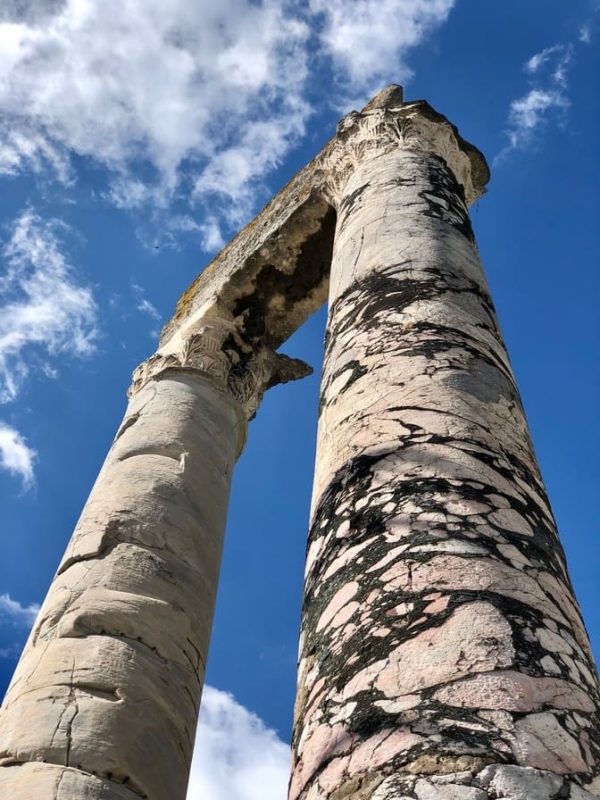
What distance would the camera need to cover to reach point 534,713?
2.52m

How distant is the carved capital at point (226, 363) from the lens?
867 centimetres

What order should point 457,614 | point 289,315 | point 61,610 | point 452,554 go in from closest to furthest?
point 457,614
point 452,554
point 61,610
point 289,315

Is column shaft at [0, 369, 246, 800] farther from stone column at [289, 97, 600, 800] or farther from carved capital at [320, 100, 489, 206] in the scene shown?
carved capital at [320, 100, 489, 206]

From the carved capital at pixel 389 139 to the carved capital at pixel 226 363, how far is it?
183 centimetres

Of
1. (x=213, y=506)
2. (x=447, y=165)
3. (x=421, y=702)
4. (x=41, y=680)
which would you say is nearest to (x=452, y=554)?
(x=421, y=702)

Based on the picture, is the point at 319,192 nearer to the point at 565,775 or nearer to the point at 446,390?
the point at 446,390

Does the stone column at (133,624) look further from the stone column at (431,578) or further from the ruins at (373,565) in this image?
the stone column at (431,578)

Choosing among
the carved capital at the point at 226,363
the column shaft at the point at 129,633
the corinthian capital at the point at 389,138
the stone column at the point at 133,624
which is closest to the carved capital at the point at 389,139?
the corinthian capital at the point at 389,138

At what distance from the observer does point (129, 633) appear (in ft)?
17.6

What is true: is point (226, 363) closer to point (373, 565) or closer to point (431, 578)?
point (373, 565)

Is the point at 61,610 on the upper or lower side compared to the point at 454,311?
lower

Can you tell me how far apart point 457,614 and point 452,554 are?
300 millimetres

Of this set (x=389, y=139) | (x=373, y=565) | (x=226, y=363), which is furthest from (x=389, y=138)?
(x=373, y=565)

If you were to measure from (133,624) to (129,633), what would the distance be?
7 cm
